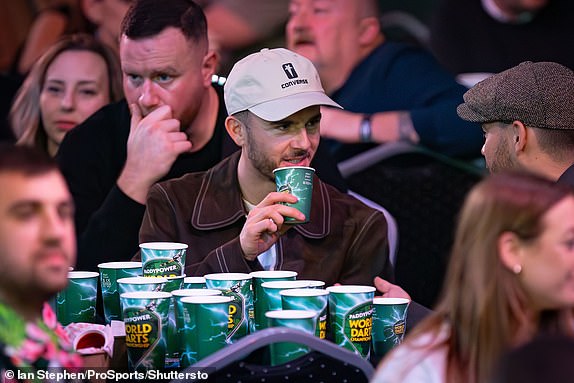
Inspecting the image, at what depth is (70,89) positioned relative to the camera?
4.94 meters

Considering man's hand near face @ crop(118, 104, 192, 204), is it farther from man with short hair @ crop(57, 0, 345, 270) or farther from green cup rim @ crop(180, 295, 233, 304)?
green cup rim @ crop(180, 295, 233, 304)

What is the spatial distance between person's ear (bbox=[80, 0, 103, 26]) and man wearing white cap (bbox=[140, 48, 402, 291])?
2796 millimetres

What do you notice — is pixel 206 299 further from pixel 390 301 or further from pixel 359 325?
pixel 390 301

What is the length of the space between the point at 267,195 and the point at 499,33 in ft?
9.15

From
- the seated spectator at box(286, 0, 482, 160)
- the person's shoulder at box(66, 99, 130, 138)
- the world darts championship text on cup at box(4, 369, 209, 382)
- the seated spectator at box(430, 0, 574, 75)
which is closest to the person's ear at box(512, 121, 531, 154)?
the world darts championship text on cup at box(4, 369, 209, 382)

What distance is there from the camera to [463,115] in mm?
3430

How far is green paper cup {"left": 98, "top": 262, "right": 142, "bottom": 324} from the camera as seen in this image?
2969mm

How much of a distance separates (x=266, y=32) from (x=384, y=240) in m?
2.99

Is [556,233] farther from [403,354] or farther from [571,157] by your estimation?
[571,157]

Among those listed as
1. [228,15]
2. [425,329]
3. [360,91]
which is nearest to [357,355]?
[425,329]

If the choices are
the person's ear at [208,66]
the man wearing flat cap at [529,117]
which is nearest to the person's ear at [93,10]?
the person's ear at [208,66]

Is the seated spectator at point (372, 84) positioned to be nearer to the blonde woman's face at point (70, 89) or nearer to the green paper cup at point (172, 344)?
the blonde woman's face at point (70, 89)

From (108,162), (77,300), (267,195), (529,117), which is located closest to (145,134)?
(108,162)

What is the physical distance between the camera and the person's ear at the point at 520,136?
3305 millimetres
